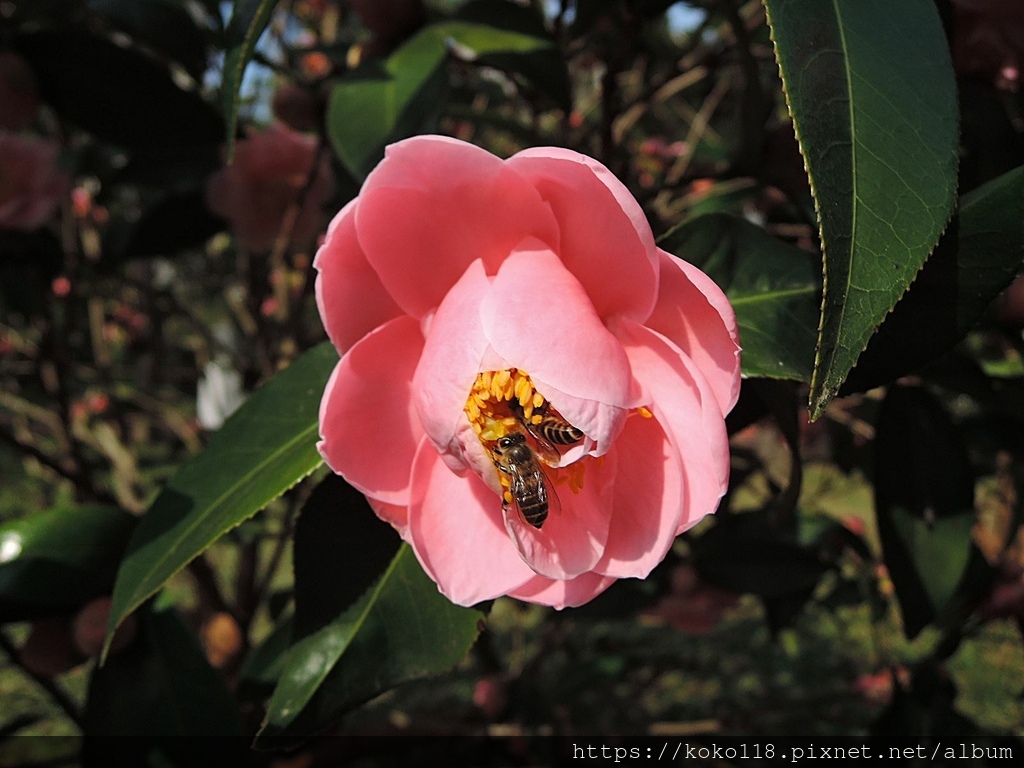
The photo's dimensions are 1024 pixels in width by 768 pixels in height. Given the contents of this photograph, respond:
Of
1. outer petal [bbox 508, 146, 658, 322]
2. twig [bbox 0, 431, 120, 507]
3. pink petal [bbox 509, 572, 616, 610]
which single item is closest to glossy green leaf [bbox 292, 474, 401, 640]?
pink petal [bbox 509, 572, 616, 610]

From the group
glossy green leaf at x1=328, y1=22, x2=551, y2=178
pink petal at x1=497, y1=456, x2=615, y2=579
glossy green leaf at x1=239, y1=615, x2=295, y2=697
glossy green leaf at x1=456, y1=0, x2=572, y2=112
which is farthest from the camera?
glossy green leaf at x1=239, y1=615, x2=295, y2=697

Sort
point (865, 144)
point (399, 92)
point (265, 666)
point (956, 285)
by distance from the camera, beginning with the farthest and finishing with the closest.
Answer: point (265, 666) → point (399, 92) → point (956, 285) → point (865, 144)

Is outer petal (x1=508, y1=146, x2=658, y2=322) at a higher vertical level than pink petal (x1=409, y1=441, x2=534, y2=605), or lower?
higher

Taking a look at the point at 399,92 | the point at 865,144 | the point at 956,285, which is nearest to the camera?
the point at 865,144

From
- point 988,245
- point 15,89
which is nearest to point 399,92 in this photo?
point 988,245

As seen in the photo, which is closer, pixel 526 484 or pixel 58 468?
pixel 526 484

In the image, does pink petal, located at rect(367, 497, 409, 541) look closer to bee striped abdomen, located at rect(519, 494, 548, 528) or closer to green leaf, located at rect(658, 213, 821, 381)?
bee striped abdomen, located at rect(519, 494, 548, 528)

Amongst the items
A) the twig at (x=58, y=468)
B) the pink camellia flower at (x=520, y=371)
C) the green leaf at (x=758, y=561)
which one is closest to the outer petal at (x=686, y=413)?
the pink camellia flower at (x=520, y=371)

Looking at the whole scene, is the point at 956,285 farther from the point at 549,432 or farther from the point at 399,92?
the point at 399,92
